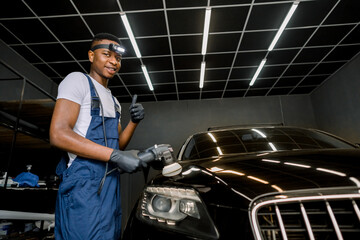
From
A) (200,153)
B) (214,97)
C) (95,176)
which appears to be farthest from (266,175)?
(214,97)

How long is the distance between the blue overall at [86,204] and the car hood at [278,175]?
0.30 m

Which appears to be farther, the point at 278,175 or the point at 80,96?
the point at 80,96

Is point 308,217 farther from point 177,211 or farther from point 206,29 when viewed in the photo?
point 206,29

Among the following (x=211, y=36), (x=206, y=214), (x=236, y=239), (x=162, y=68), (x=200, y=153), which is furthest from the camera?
(x=162, y=68)

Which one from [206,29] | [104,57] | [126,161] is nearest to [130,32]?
[206,29]

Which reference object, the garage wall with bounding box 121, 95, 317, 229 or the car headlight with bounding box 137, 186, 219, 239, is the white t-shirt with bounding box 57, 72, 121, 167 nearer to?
the car headlight with bounding box 137, 186, 219, 239

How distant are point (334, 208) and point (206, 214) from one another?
0.41 meters

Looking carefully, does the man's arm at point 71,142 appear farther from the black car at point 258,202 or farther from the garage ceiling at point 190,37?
the garage ceiling at point 190,37

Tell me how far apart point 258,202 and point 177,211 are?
1.08ft

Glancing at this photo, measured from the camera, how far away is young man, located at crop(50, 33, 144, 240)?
89cm

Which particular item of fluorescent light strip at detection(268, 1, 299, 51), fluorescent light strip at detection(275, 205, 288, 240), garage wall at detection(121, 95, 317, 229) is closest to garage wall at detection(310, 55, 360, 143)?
garage wall at detection(121, 95, 317, 229)

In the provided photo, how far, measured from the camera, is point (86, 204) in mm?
902

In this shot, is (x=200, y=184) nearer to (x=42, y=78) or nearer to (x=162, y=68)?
(x=162, y=68)

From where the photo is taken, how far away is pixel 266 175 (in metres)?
0.79
